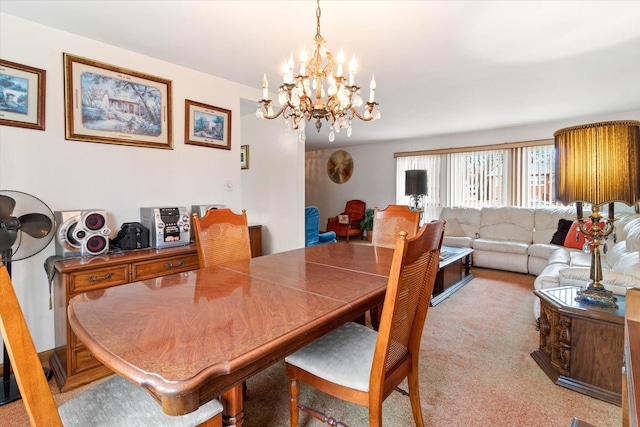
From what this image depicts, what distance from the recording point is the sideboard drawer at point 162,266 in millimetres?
2092

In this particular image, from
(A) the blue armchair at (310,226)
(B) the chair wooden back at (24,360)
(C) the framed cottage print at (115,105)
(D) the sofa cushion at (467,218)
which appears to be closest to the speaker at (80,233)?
(C) the framed cottage print at (115,105)

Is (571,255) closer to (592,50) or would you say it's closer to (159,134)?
(592,50)

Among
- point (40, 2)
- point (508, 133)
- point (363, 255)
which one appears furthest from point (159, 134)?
point (508, 133)

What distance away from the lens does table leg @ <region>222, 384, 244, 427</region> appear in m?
1.00

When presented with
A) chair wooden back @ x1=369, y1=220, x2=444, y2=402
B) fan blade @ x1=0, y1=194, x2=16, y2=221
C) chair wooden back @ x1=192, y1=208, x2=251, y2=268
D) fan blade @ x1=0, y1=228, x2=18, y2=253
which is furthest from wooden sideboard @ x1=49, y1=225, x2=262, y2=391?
chair wooden back @ x1=369, y1=220, x2=444, y2=402

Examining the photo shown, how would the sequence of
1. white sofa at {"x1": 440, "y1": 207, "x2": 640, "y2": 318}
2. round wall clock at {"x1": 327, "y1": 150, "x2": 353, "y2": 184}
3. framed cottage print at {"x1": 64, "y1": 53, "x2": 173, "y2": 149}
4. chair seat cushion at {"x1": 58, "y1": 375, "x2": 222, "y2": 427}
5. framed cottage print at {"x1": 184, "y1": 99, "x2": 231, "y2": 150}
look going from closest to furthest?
chair seat cushion at {"x1": 58, "y1": 375, "x2": 222, "y2": 427}, framed cottage print at {"x1": 64, "y1": 53, "x2": 173, "y2": 149}, framed cottage print at {"x1": 184, "y1": 99, "x2": 231, "y2": 150}, white sofa at {"x1": 440, "y1": 207, "x2": 640, "y2": 318}, round wall clock at {"x1": 327, "y1": 150, "x2": 353, "y2": 184}

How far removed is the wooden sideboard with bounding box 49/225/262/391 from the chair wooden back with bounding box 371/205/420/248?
5.21ft

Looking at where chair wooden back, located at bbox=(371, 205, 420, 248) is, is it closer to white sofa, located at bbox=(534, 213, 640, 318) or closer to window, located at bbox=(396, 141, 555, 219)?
white sofa, located at bbox=(534, 213, 640, 318)

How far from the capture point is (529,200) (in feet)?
17.6

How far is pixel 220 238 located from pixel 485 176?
539 cm

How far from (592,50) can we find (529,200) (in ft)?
11.2

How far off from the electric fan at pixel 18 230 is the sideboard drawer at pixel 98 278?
10.6 inches

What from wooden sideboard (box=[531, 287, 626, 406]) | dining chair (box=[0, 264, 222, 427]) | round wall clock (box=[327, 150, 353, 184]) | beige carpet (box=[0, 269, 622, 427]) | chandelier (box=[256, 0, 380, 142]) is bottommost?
beige carpet (box=[0, 269, 622, 427])

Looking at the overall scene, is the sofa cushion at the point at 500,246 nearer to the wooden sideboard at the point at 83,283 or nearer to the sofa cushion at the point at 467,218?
the sofa cushion at the point at 467,218
